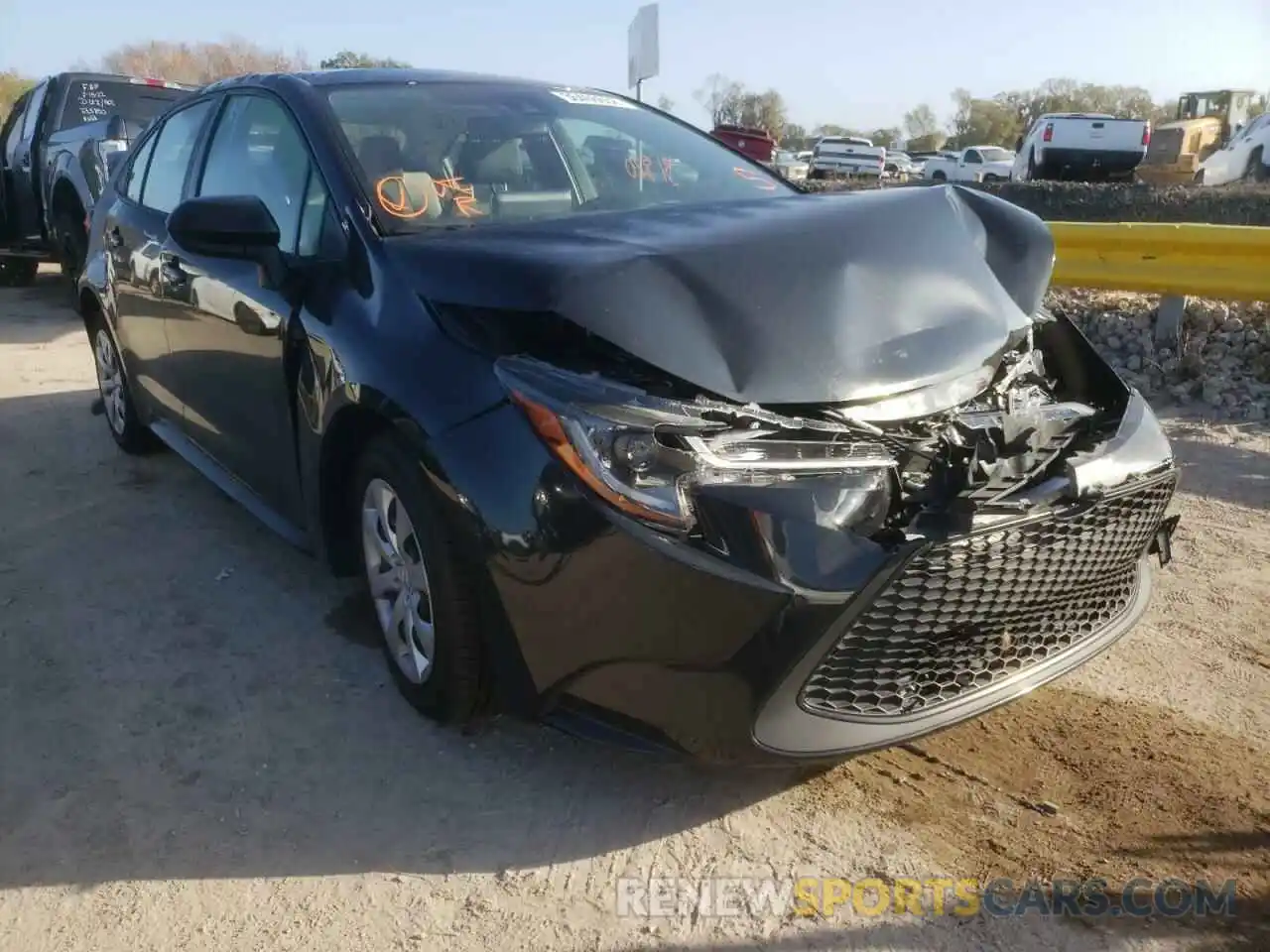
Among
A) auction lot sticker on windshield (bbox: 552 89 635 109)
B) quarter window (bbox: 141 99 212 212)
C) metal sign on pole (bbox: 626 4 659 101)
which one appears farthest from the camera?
metal sign on pole (bbox: 626 4 659 101)

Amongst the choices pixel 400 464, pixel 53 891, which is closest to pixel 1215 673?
pixel 400 464

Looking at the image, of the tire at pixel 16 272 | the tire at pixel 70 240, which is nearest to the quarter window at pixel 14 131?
the tire at pixel 16 272

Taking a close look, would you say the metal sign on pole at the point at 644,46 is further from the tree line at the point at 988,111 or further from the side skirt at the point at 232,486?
the tree line at the point at 988,111

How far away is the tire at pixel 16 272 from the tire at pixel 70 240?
6.68 feet

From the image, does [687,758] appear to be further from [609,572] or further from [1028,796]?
[1028,796]

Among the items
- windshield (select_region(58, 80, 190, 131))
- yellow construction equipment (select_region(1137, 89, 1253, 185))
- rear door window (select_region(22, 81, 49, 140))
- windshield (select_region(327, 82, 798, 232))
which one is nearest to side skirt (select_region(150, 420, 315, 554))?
windshield (select_region(327, 82, 798, 232))

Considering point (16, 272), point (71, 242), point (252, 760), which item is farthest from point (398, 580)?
point (16, 272)

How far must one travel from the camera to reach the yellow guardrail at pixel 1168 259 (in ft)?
19.5

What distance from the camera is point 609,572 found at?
7.46ft

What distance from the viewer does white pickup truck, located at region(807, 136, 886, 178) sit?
34906 millimetres

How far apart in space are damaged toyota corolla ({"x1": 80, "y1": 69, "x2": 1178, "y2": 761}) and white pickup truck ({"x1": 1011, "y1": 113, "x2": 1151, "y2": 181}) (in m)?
22.2

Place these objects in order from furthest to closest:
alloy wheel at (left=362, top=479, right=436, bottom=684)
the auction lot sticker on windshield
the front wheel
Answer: the front wheel → the auction lot sticker on windshield → alloy wheel at (left=362, top=479, right=436, bottom=684)

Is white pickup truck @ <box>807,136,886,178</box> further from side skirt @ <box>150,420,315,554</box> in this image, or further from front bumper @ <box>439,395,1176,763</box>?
front bumper @ <box>439,395,1176,763</box>

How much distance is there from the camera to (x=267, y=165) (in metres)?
3.63
